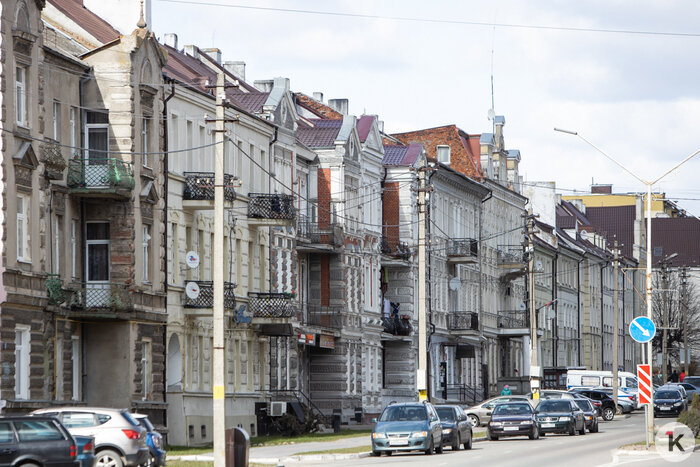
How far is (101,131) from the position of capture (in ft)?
133

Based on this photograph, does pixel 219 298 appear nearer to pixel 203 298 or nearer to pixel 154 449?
pixel 154 449

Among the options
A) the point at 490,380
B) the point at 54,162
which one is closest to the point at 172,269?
the point at 54,162

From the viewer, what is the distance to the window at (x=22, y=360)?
34.8m

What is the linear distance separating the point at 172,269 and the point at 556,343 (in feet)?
199

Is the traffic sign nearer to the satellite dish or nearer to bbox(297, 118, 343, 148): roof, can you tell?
the satellite dish

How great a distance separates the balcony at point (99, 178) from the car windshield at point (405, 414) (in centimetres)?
926

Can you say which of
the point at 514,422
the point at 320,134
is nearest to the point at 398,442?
the point at 514,422

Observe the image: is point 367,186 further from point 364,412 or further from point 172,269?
point 172,269

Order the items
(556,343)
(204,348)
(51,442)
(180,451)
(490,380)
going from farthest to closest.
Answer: (556,343)
(490,380)
(204,348)
(180,451)
(51,442)

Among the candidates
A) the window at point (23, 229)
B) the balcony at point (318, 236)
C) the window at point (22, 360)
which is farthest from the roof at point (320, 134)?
the window at point (22, 360)

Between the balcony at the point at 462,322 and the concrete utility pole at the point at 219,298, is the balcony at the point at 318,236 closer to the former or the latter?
the balcony at the point at 462,322

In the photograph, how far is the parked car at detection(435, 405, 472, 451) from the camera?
40.7 metres

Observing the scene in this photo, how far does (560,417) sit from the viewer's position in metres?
49.5

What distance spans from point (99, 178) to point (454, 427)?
12.0m
